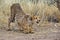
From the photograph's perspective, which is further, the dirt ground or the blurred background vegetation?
the blurred background vegetation

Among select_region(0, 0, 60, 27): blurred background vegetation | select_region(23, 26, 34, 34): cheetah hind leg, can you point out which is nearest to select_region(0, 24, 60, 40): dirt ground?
select_region(23, 26, 34, 34): cheetah hind leg

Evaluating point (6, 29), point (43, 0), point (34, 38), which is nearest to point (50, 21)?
point (43, 0)

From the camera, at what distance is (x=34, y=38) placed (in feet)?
24.3

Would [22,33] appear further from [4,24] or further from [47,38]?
[4,24]

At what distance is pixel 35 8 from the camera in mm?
11227

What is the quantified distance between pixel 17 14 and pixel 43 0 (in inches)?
154

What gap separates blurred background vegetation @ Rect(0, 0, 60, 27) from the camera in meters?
10.8

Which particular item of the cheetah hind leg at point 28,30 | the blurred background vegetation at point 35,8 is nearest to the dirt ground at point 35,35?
the cheetah hind leg at point 28,30

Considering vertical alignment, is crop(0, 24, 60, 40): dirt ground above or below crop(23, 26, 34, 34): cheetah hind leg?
below

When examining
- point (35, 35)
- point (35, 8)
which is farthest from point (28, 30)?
point (35, 8)

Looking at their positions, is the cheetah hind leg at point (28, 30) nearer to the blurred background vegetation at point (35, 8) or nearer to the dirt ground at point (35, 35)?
the dirt ground at point (35, 35)

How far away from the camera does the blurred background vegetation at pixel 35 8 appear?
1081 centimetres

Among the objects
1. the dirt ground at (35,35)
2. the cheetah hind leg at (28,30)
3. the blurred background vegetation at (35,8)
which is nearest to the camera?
the dirt ground at (35,35)

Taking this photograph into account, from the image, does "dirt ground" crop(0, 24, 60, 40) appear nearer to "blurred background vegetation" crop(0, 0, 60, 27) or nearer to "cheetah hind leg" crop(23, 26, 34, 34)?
"cheetah hind leg" crop(23, 26, 34, 34)
